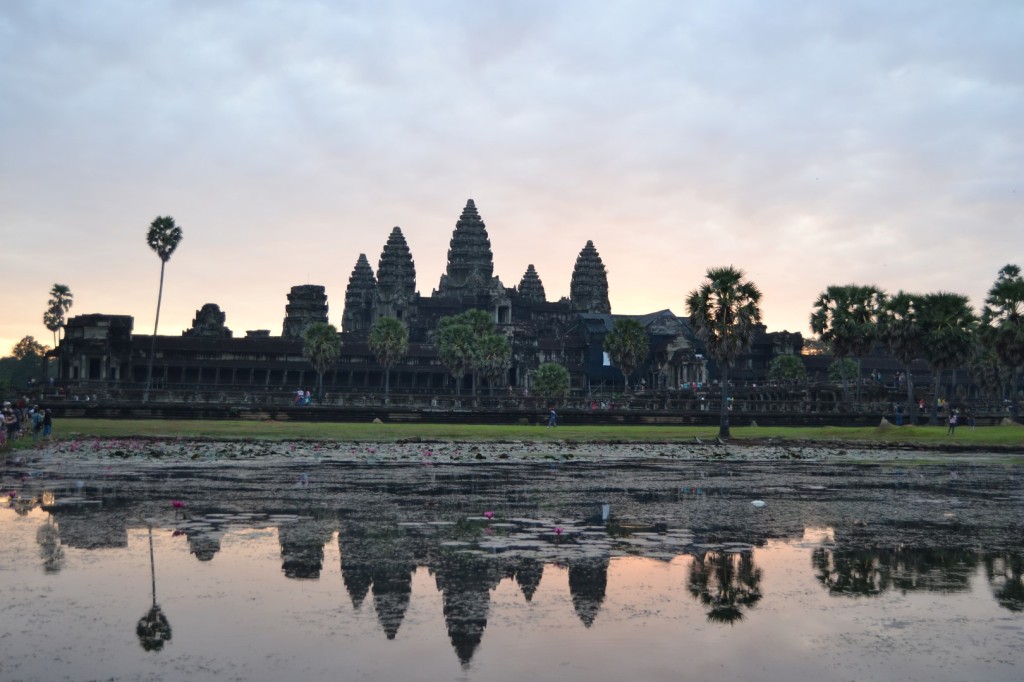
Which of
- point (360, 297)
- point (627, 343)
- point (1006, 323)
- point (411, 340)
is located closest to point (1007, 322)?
point (1006, 323)

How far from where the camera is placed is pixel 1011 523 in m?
18.6

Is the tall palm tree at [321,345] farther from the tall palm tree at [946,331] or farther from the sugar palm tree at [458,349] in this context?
the tall palm tree at [946,331]

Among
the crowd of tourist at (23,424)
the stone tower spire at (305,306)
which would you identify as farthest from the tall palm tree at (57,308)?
the crowd of tourist at (23,424)

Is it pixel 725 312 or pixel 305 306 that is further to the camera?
pixel 305 306

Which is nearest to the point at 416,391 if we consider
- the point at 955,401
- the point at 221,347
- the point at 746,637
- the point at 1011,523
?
the point at 221,347

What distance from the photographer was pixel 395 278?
559 ft

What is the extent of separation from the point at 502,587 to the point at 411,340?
478ft

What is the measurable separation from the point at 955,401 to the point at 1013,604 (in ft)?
291

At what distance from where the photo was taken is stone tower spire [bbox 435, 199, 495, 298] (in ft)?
568

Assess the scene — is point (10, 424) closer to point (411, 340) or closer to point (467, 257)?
point (411, 340)

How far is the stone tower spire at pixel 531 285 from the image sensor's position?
606 ft

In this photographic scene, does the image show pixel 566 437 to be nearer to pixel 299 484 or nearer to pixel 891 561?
pixel 299 484

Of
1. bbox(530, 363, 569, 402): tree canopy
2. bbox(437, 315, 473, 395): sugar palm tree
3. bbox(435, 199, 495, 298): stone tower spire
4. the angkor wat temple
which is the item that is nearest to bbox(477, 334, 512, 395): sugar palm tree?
bbox(437, 315, 473, 395): sugar palm tree

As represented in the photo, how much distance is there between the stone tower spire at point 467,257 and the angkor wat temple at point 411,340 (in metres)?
0.21
